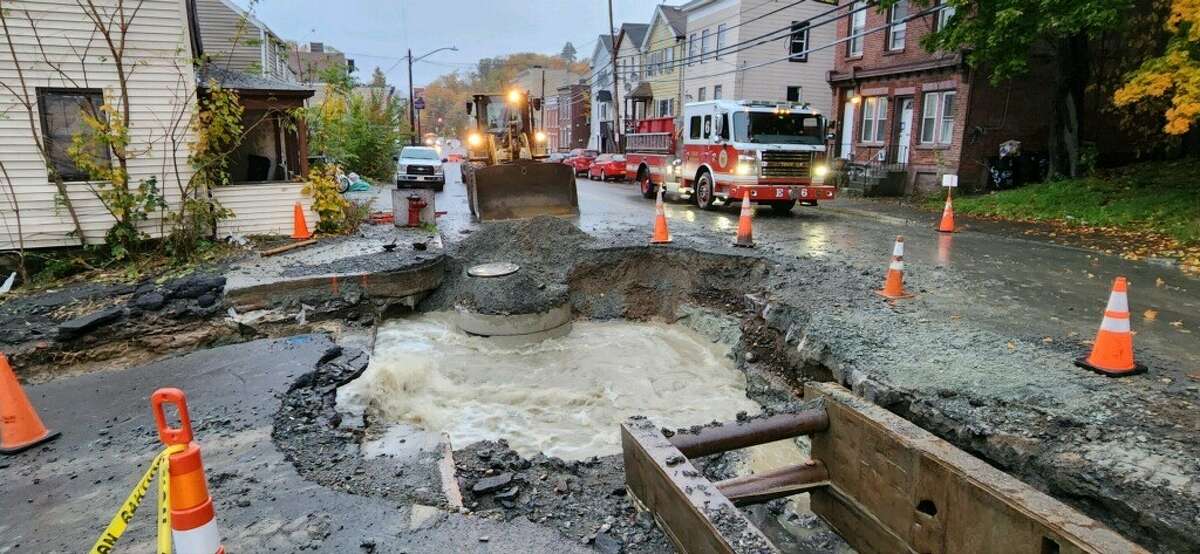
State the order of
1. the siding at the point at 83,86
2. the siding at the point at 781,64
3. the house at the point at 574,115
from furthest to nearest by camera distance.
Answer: the house at the point at 574,115 < the siding at the point at 781,64 < the siding at the point at 83,86

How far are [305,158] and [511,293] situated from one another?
18.7ft

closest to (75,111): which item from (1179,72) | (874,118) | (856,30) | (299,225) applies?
(299,225)

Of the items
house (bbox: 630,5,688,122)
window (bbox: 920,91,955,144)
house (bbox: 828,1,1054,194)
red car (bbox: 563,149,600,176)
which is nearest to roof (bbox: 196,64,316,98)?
house (bbox: 828,1,1054,194)

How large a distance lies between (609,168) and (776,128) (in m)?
14.8

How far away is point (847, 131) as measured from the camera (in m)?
23.1

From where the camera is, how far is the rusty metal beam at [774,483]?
4.19 m

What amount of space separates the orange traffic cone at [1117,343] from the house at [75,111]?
11.5m

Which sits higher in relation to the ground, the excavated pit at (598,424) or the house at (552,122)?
the house at (552,122)

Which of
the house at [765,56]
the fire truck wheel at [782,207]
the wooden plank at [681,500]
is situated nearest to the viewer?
the wooden plank at [681,500]

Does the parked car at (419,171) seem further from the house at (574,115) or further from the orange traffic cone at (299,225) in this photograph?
the house at (574,115)

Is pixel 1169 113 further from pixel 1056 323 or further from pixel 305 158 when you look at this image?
pixel 305 158

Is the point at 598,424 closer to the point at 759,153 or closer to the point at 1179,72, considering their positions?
the point at 759,153

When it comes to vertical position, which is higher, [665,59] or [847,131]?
[665,59]

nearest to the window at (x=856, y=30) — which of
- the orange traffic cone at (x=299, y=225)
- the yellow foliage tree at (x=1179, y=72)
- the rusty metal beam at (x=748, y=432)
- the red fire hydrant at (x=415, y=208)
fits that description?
the yellow foliage tree at (x=1179, y=72)
